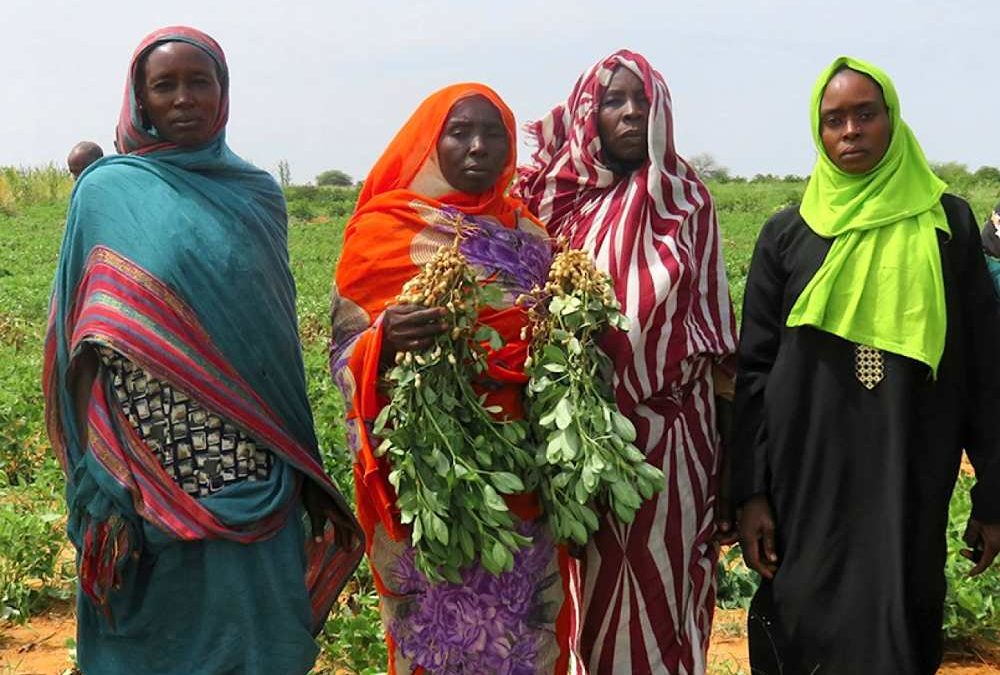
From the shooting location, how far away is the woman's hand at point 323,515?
2580 mm

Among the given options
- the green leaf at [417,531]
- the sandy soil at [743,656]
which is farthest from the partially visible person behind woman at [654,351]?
the sandy soil at [743,656]

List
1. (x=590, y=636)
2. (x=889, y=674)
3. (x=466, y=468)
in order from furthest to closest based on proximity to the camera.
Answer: (x=590, y=636) < (x=889, y=674) < (x=466, y=468)

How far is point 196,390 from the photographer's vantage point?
7.55 feet

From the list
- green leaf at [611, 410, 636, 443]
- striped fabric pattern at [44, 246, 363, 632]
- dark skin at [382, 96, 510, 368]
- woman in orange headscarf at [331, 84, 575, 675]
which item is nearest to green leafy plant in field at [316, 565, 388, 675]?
woman in orange headscarf at [331, 84, 575, 675]

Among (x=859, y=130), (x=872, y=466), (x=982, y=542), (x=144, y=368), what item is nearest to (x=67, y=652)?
(x=144, y=368)

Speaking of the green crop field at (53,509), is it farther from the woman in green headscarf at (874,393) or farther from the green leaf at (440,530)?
the woman in green headscarf at (874,393)

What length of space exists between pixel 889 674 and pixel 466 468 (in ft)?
4.06

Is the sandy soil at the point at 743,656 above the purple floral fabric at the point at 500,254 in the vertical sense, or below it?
below

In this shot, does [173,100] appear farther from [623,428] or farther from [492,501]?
[623,428]

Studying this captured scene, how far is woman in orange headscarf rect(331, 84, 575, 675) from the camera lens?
2648 millimetres

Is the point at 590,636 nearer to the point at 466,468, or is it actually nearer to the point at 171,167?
the point at 466,468

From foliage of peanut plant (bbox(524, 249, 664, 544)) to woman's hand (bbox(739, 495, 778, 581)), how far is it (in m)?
0.40

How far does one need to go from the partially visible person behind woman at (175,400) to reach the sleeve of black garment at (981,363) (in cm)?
172

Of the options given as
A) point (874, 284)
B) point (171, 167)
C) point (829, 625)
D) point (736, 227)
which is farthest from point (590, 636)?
point (736, 227)
